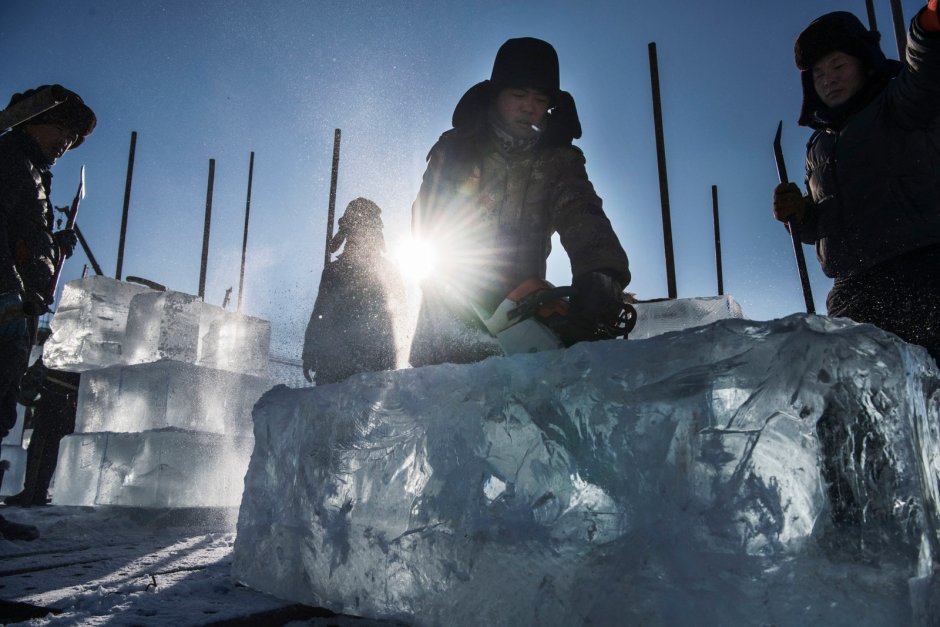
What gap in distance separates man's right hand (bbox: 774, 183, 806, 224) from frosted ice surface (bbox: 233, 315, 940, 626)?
1489 mm

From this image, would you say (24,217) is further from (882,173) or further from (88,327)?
(882,173)

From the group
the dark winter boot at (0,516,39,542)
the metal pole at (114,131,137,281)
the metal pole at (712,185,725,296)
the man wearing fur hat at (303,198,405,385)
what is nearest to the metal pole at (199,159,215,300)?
the metal pole at (114,131,137,281)

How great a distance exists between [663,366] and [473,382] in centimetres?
43

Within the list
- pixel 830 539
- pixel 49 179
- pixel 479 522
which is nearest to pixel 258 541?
pixel 479 522

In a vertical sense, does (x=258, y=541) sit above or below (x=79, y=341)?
below

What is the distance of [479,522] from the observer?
113 cm

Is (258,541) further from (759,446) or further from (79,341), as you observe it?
(79,341)

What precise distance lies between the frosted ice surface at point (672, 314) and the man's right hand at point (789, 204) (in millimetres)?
482

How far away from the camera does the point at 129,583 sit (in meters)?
1.68

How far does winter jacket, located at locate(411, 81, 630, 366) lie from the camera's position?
7.35 feet

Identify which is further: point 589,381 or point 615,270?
point 615,270

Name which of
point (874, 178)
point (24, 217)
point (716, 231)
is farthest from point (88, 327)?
point (716, 231)

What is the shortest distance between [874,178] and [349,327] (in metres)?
3.16

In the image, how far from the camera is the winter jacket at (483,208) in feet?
7.35
